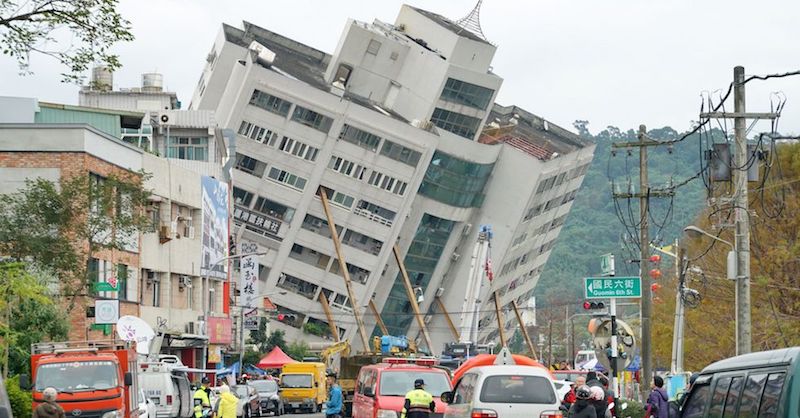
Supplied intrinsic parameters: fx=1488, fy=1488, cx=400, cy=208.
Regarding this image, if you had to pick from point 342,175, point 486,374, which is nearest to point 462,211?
point 342,175

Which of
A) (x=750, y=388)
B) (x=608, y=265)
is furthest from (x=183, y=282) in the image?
(x=750, y=388)

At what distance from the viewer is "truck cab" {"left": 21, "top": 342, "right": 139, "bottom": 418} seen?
94.7ft

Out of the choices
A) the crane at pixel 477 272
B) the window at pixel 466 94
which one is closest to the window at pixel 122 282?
the crane at pixel 477 272

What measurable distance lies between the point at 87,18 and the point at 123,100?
65102 mm

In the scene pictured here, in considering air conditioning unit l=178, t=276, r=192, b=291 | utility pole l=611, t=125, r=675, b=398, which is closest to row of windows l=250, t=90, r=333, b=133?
air conditioning unit l=178, t=276, r=192, b=291

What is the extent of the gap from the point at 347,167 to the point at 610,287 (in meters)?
60.5

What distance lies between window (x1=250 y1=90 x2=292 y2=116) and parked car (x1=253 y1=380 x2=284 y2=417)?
3797 centimetres

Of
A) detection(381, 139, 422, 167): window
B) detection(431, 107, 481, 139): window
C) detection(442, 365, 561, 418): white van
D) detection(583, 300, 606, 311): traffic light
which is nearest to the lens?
detection(442, 365, 561, 418): white van

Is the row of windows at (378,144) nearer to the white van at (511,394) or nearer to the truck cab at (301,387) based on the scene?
the truck cab at (301,387)

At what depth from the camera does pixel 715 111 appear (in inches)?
1312

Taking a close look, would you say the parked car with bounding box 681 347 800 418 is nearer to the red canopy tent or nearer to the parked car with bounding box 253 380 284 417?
the parked car with bounding box 253 380 284 417

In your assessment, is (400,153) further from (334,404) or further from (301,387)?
(334,404)

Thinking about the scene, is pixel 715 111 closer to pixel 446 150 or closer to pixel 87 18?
pixel 87 18

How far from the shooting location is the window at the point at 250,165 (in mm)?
94500
